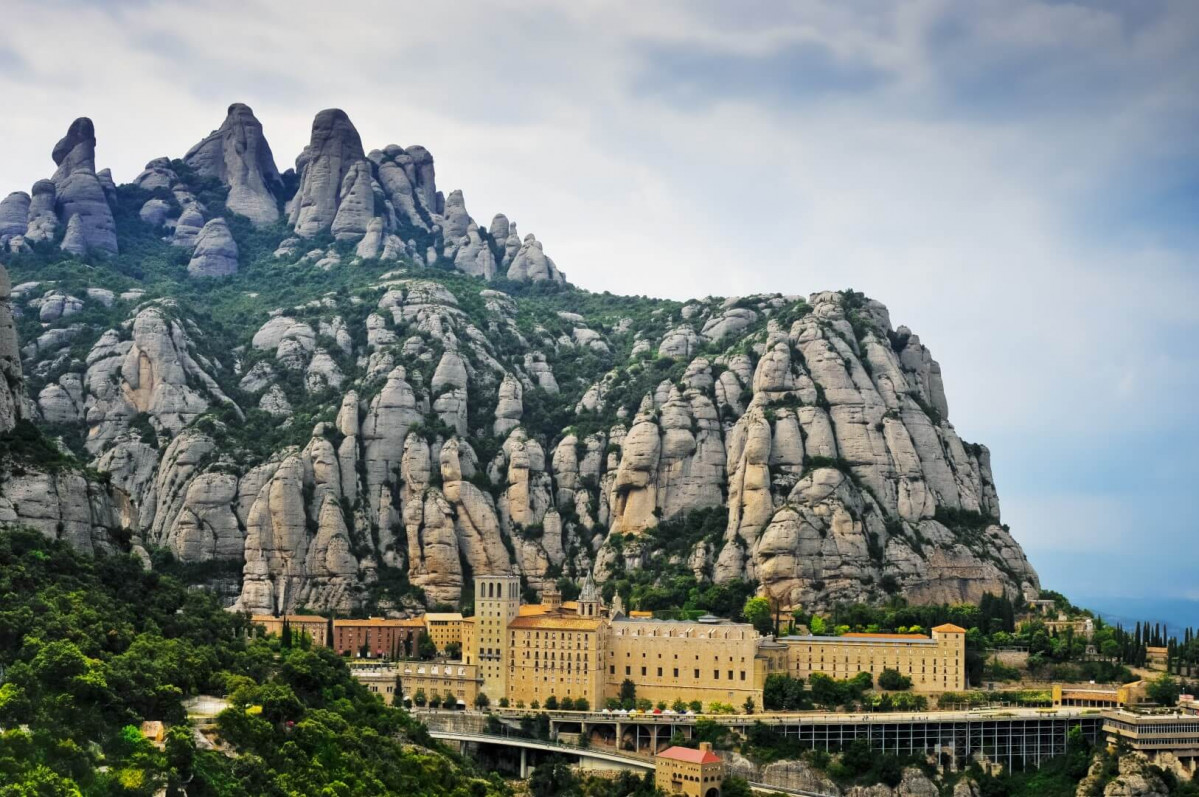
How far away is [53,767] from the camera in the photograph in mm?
75000

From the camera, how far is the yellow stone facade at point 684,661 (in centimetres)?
13762

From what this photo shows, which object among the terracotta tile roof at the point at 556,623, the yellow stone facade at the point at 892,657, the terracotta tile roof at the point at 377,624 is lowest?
the yellow stone facade at the point at 892,657

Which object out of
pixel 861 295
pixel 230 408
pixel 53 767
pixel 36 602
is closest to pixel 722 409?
pixel 861 295

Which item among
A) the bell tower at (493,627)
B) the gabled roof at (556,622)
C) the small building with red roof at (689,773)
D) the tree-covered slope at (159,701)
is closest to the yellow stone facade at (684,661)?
the gabled roof at (556,622)

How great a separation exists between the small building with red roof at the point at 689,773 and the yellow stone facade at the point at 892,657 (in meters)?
20.3

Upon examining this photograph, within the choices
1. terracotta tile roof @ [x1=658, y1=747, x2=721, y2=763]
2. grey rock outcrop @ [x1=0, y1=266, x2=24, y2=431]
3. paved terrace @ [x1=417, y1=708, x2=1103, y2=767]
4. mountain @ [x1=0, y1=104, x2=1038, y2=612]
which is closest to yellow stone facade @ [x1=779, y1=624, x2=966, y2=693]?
paved terrace @ [x1=417, y1=708, x2=1103, y2=767]

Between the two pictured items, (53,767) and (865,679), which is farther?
(865,679)

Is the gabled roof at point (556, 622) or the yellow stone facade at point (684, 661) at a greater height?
the gabled roof at point (556, 622)

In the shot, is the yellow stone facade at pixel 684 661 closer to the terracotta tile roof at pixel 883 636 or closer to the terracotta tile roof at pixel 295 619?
the terracotta tile roof at pixel 883 636

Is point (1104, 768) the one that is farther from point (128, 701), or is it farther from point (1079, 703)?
point (128, 701)

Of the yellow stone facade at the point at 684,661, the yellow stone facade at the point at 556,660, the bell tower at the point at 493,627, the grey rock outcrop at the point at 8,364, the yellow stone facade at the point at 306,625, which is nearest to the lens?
the grey rock outcrop at the point at 8,364

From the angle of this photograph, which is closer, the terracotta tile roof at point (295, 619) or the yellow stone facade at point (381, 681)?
the yellow stone facade at point (381, 681)

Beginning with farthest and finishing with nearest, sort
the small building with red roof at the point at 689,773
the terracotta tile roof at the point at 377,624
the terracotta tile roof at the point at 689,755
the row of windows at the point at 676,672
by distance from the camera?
1. the terracotta tile roof at the point at 377,624
2. the row of windows at the point at 676,672
3. the terracotta tile roof at the point at 689,755
4. the small building with red roof at the point at 689,773

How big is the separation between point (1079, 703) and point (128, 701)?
263 feet
